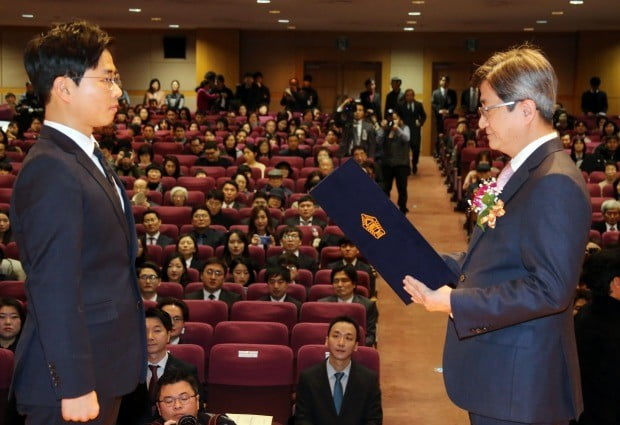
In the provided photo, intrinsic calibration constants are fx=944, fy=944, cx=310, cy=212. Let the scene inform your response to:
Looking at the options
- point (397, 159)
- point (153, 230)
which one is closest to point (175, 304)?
point (153, 230)

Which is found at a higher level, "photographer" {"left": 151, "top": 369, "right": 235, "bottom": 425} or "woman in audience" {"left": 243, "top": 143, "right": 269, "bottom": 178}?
"woman in audience" {"left": 243, "top": 143, "right": 269, "bottom": 178}

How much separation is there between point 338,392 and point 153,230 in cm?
432

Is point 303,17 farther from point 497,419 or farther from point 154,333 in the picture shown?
point 497,419

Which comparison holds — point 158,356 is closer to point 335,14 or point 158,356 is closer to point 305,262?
point 305,262

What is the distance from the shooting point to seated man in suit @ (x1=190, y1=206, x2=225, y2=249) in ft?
30.9

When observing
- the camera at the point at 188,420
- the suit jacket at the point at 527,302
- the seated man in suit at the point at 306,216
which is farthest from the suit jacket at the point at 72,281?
the seated man in suit at the point at 306,216

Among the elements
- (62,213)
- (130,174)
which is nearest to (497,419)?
(62,213)

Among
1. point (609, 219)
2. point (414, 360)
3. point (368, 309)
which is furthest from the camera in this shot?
point (609, 219)

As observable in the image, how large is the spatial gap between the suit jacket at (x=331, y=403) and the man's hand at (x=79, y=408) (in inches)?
136

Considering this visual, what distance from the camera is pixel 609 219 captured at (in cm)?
973

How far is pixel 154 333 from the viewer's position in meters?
5.54

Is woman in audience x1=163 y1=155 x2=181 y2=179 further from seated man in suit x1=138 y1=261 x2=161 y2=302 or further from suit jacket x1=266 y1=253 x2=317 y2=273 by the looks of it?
seated man in suit x1=138 y1=261 x2=161 y2=302

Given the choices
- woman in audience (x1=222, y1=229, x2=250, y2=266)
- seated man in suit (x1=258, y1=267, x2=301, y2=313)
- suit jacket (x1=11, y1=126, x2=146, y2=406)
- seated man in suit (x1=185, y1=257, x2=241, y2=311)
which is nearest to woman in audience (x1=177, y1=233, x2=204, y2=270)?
woman in audience (x1=222, y1=229, x2=250, y2=266)

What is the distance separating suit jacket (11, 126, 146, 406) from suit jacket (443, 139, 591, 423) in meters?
0.83
